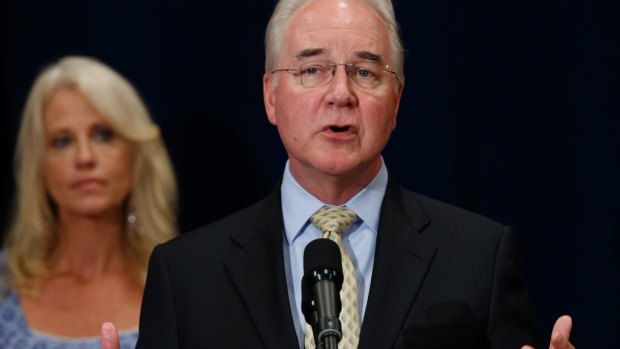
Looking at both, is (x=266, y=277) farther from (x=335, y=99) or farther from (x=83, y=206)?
(x=83, y=206)

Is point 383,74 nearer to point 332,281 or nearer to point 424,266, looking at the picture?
point 424,266

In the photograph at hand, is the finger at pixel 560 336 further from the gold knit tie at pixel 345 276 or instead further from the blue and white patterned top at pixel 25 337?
the blue and white patterned top at pixel 25 337

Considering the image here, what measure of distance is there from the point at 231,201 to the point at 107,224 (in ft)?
1.15

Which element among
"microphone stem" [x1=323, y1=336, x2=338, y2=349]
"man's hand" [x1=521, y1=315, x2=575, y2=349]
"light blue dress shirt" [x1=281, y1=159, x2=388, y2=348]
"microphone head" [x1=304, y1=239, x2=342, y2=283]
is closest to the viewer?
"microphone stem" [x1=323, y1=336, x2=338, y2=349]

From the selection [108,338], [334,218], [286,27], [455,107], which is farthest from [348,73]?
[455,107]

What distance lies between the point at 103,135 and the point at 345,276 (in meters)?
1.02

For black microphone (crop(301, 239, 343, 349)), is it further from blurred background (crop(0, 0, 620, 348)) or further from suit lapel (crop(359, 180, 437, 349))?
blurred background (crop(0, 0, 620, 348))

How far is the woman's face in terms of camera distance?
8.73ft

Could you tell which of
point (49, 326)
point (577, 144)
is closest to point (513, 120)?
point (577, 144)

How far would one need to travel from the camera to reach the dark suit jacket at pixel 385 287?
1.84 m

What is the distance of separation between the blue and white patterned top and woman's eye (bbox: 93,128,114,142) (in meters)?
0.47

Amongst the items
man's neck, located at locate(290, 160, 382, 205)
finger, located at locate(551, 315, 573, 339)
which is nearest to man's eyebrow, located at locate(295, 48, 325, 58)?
man's neck, located at locate(290, 160, 382, 205)

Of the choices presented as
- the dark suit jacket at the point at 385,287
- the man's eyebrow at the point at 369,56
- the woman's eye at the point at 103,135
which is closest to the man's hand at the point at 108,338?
the dark suit jacket at the point at 385,287

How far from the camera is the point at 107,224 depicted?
8.93ft
